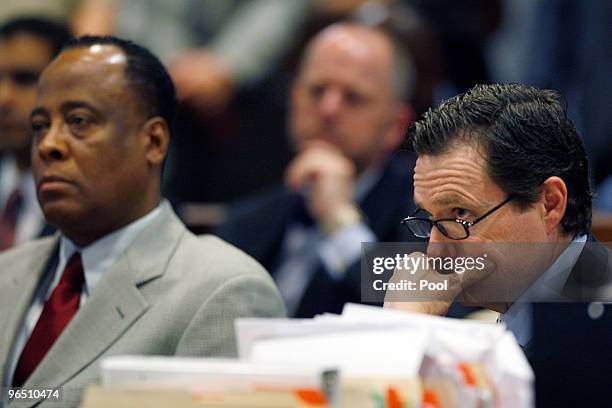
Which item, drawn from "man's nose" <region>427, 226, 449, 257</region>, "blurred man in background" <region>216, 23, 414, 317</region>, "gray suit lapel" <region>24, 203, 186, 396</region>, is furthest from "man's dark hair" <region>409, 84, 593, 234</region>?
"blurred man in background" <region>216, 23, 414, 317</region>

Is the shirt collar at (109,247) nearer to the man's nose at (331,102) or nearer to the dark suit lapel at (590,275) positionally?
the dark suit lapel at (590,275)

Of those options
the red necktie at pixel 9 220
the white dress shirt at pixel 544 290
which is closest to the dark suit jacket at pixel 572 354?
the white dress shirt at pixel 544 290

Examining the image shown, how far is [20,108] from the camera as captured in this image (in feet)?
13.5

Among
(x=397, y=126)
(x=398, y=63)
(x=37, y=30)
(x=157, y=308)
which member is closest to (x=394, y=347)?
(x=157, y=308)

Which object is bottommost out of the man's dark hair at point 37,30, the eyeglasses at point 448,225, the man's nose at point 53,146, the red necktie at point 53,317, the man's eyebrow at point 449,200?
the red necktie at point 53,317

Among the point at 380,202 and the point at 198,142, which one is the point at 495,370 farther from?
the point at 198,142

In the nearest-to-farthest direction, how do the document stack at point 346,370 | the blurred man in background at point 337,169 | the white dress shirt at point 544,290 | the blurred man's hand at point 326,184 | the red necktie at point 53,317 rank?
1. the document stack at point 346,370
2. the white dress shirt at point 544,290
3. the red necktie at point 53,317
4. the blurred man in background at point 337,169
5. the blurred man's hand at point 326,184

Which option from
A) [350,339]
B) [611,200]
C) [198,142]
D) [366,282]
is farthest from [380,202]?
[350,339]

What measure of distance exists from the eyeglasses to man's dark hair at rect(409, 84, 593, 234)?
56 millimetres

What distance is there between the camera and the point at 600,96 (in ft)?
13.5

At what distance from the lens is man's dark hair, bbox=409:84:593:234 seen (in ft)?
6.59

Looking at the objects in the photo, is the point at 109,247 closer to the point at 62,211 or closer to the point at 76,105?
the point at 62,211

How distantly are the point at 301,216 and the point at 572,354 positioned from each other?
7.28ft

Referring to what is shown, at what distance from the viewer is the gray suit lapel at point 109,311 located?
245 cm
